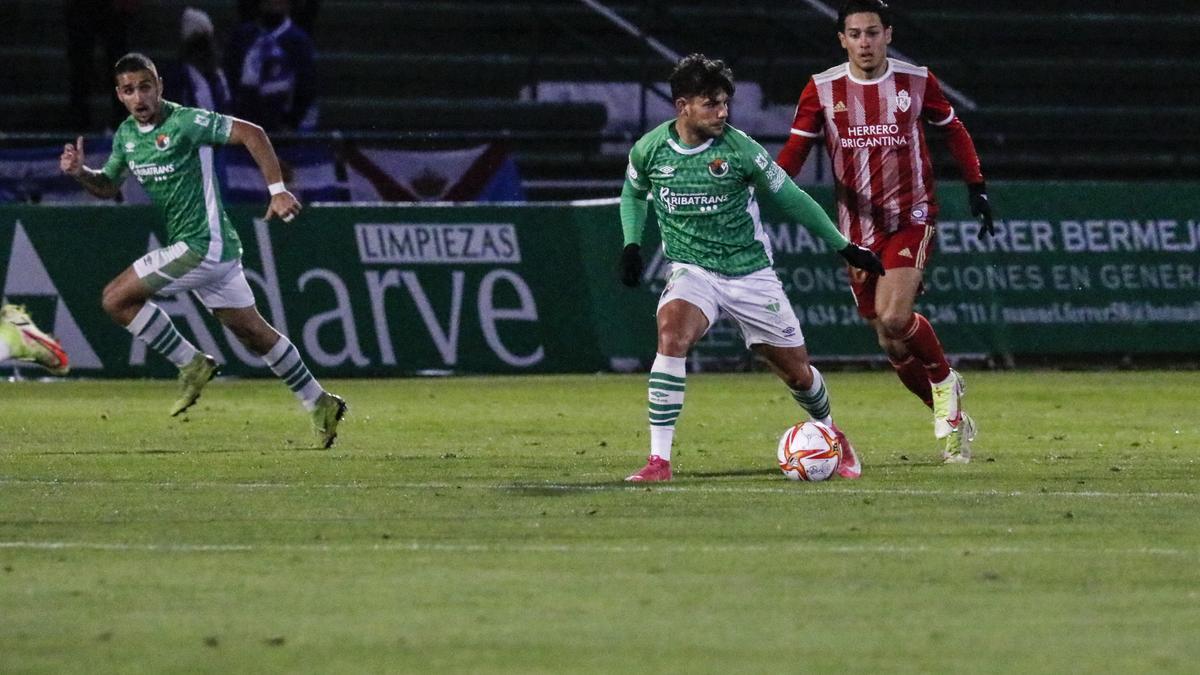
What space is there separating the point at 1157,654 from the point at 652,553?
2249 mm

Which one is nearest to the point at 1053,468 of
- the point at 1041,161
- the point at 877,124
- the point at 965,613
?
the point at 877,124

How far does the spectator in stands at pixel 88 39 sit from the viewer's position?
2116 centimetres

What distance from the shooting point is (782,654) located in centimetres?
582

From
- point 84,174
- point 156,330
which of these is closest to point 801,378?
point 156,330

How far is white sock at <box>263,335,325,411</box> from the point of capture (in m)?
12.5

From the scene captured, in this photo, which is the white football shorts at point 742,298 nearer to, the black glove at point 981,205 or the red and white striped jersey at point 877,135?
the red and white striped jersey at point 877,135

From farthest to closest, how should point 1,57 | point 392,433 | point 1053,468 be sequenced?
point 1,57 < point 392,433 < point 1053,468

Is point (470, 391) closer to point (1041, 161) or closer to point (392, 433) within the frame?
point (392, 433)

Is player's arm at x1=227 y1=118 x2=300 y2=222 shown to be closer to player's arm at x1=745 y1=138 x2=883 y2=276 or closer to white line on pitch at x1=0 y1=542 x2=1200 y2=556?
player's arm at x1=745 y1=138 x2=883 y2=276

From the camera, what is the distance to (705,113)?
10.3 meters

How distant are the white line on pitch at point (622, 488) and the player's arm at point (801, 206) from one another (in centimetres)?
112

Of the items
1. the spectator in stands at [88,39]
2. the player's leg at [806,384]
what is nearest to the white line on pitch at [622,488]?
the player's leg at [806,384]

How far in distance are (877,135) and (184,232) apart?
3947 mm

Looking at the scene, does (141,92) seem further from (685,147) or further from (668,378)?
(668,378)
